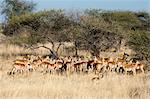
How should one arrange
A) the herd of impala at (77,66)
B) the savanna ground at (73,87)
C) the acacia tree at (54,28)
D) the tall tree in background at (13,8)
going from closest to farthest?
the savanna ground at (73,87), the herd of impala at (77,66), the acacia tree at (54,28), the tall tree in background at (13,8)

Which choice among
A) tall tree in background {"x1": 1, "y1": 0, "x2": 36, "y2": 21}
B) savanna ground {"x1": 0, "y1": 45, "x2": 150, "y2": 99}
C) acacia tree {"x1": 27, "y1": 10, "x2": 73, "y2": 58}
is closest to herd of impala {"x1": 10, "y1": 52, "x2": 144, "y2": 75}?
savanna ground {"x1": 0, "y1": 45, "x2": 150, "y2": 99}

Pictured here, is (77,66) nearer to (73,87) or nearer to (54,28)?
(73,87)

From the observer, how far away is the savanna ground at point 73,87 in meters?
11.5

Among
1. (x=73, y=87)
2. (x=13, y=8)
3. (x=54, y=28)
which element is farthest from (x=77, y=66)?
(x=13, y=8)

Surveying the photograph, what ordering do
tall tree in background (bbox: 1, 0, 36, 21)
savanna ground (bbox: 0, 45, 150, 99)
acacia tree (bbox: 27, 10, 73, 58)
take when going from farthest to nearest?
tall tree in background (bbox: 1, 0, 36, 21) → acacia tree (bbox: 27, 10, 73, 58) → savanna ground (bbox: 0, 45, 150, 99)

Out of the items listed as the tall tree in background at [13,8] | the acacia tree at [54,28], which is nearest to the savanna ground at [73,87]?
the acacia tree at [54,28]

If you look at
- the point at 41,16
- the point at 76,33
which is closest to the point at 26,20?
the point at 41,16

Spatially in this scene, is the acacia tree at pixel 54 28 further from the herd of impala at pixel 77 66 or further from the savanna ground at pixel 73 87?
the savanna ground at pixel 73 87

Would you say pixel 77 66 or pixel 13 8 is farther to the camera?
pixel 13 8

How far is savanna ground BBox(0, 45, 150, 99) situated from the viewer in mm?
11477

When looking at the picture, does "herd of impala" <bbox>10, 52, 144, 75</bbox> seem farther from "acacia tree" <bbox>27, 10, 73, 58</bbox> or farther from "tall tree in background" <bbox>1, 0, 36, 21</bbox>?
"tall tree in background" <bbox>1, 0, 36, 21</bbox>

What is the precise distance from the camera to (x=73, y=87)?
1279 cm

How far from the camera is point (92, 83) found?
13891mm

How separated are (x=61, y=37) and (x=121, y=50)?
559cm
